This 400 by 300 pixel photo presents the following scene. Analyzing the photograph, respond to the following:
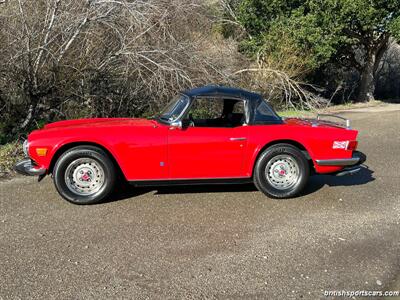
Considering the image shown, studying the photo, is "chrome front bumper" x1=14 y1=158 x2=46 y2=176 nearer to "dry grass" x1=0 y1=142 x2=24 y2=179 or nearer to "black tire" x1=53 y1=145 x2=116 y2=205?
"black tire" x1=53 y1=145 x2=116 y2=205

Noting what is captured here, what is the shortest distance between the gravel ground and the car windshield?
3.43 ft

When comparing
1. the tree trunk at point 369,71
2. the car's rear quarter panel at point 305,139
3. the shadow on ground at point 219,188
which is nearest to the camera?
the car's rear quarter panel at point 305,139

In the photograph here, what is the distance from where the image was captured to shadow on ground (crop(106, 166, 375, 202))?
4.88 m

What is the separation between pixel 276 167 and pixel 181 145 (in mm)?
1310

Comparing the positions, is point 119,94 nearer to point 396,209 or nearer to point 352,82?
point 396,209

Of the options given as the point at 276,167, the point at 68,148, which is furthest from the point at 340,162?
the point at 68,148

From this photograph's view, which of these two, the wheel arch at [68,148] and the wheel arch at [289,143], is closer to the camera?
the wheel arch at [68,148]

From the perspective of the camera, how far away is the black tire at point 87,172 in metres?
4.31

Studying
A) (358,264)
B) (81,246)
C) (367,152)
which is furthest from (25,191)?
(367,152)

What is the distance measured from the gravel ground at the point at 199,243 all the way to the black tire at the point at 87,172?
0.42 feet

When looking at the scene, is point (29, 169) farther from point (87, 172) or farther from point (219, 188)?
point (219, 188)

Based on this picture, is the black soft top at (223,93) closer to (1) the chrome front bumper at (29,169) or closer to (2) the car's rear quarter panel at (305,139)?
(2) the car's rear quarter panel at (305,139)

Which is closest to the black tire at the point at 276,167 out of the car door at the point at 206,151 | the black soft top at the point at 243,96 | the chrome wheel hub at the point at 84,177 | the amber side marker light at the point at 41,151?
the car door at the point at 206,151

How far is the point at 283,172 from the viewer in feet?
15.4
